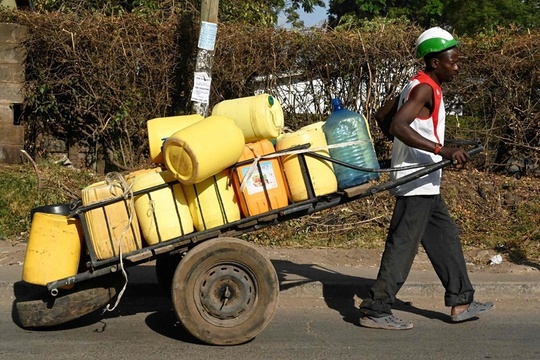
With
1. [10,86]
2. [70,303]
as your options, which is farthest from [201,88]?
[70,303]

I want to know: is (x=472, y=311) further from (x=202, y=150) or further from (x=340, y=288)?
(x=202, y=150)

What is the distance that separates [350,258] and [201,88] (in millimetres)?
2805

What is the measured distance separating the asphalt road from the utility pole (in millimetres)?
3367

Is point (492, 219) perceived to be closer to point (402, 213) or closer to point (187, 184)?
point (402, 213)

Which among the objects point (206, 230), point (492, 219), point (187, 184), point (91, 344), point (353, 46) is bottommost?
point (492, 219)

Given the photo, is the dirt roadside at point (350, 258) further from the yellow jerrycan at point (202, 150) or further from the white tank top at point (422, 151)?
the yellow jerrycan at point (202, 150)

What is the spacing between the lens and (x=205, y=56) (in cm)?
941

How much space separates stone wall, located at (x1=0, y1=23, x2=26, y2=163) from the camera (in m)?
10.3

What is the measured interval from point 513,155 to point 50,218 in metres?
6.88

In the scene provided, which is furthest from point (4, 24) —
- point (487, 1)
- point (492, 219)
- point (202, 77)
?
point (487, 1)

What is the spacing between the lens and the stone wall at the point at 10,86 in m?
10.3

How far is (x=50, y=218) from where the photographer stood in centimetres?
531

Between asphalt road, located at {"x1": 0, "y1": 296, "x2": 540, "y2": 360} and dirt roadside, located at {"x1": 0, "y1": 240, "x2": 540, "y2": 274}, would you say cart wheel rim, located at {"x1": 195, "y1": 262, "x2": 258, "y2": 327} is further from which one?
dirt roadside, located at {"x1": 0, "y1": 240, "x2": 540, "y2": 274}

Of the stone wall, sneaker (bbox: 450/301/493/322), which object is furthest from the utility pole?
Result: sneaker (bbox: 450/301/493/322)
